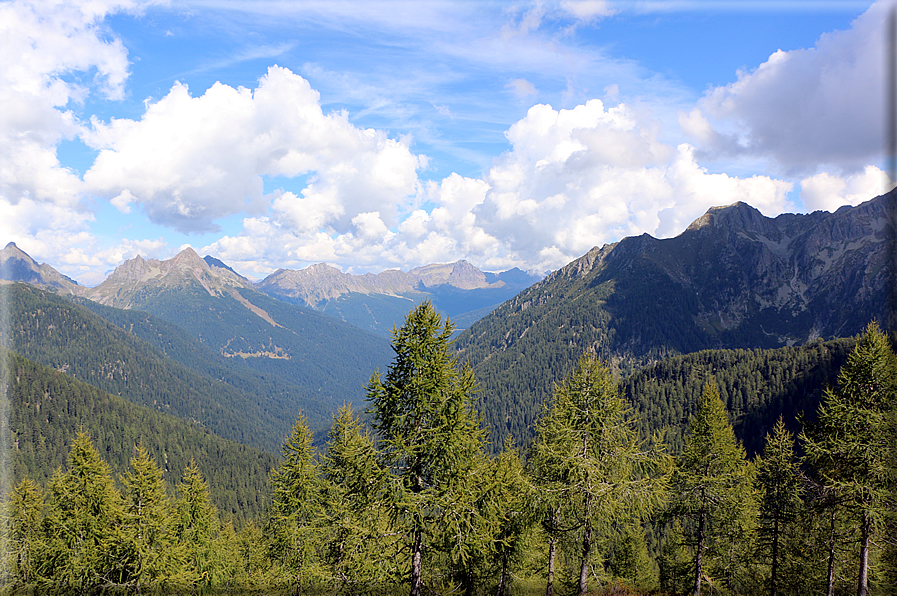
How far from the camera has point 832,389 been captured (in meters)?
22.5

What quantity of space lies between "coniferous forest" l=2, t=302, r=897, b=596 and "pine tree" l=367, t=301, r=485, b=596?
8 centimetres

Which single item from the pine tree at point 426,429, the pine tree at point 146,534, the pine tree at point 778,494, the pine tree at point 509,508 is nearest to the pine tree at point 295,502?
the pine tree at point 146,534

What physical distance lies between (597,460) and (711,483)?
11.7m

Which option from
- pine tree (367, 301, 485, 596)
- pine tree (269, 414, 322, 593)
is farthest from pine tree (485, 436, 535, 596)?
pine tree (269, 414, 322, 593)

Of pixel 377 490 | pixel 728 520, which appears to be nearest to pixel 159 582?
pixel 377 490

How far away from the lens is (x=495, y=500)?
17.2 meters

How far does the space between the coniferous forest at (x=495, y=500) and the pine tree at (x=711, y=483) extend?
0.40 feet

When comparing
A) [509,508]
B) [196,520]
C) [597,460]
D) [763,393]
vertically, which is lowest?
[196,520]

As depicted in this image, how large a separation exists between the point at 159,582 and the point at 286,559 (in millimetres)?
8186

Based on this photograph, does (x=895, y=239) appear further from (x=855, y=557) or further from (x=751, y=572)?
(x=751, y=572)

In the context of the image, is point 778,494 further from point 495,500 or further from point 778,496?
point 495,500

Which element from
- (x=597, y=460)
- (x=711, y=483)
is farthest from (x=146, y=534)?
(x=711, y=483)

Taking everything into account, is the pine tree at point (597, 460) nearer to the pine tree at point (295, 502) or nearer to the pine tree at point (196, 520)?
the pine tree at point (295, 502)

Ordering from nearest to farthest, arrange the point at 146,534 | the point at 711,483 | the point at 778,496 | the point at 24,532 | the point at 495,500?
the point at 495,500, the point at 711,483, the point at 778,496, the point at 146,534, the point at 24,532
